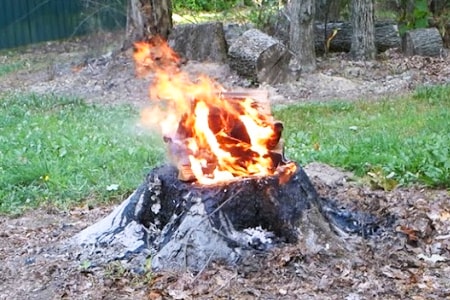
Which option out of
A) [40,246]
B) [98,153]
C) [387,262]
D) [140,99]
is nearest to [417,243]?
[387,262]

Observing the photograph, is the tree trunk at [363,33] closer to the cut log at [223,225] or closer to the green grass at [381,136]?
the green grass at [381,136]

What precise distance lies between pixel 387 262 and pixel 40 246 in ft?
7.32

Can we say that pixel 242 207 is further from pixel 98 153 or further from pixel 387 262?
pixel 98 153

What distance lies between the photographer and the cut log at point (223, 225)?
449 cm

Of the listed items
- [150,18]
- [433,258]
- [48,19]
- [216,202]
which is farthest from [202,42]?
[433,258]

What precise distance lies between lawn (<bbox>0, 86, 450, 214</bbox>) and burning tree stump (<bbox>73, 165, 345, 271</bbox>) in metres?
1.66

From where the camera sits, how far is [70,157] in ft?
25.2

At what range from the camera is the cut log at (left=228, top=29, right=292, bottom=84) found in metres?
12.1

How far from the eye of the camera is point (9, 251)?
17.4 feet

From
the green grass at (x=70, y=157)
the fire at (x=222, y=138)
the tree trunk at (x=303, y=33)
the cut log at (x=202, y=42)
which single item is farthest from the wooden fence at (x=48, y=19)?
the fire at (x=222, y=138)

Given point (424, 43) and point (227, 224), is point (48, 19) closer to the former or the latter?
point (424, 43)

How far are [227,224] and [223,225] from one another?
0.08ft

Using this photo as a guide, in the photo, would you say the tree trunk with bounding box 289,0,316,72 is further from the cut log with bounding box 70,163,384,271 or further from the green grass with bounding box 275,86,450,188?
the cut log with bounding box 70,163,384,271

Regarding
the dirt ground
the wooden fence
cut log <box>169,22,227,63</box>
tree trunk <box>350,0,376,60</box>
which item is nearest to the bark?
tree trunk <box>350,0,376,60</box>
